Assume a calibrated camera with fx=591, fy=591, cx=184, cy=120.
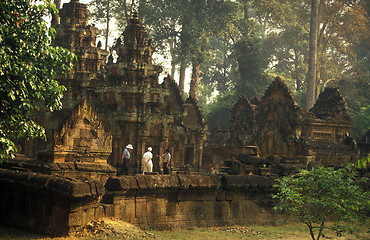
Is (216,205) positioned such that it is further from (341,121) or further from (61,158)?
(341,121)

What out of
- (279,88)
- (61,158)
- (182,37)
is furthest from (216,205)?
(182,37)

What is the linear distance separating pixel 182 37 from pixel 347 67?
21618 mm

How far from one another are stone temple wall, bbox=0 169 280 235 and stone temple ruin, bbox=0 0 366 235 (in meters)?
0.02

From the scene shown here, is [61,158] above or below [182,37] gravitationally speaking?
below

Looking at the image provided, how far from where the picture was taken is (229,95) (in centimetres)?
5259

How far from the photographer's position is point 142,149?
28.0 metres

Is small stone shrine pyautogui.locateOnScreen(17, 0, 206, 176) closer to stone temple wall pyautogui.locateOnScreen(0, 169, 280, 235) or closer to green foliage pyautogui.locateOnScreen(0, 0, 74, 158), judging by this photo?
stone temple wall pyautogui.locateOnScreen(0, 169, 280, 235)

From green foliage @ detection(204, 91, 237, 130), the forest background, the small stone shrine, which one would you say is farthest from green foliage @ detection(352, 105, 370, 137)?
the small stone shrine

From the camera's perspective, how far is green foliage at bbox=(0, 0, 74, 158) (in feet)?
35.3

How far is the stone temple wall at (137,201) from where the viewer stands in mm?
10727

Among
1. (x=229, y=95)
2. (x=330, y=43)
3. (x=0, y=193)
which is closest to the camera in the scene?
(x=0, y=193)

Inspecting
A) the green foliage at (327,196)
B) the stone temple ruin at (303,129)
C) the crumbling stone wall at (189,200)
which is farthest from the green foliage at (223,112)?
the green foliage at (327,196)

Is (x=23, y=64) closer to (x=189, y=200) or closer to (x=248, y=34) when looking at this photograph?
(x=189, y=200)

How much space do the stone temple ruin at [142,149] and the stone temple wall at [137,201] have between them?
2 cm
